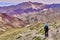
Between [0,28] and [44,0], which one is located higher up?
[44,0]

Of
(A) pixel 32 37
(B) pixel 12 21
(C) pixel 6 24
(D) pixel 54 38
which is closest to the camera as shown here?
(D) pixel 54 38

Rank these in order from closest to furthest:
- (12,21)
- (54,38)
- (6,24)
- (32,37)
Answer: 1. (54,38)
2. (32,37)
3. (6,24)
4. (12,21)

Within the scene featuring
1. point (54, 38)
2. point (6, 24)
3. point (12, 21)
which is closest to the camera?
point (54, 38)

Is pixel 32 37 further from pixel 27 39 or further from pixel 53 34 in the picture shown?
pixel 53 34

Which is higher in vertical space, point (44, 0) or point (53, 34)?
point (44, 0)

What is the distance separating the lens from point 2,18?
4481 centimetres

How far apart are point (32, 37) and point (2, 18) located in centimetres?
3092

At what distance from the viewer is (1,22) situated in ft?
146

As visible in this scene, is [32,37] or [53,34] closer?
[53,34]

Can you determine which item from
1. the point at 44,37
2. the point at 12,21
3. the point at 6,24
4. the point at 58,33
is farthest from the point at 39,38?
the point at 12,21

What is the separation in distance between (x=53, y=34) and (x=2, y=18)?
3234 centimetres

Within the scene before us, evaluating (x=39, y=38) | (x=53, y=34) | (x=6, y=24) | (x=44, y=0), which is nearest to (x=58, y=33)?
(x=53, y=34)

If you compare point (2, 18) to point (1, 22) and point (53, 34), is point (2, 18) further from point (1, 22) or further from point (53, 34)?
point (53, 34)

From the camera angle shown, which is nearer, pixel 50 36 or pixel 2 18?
pixel 50 36
